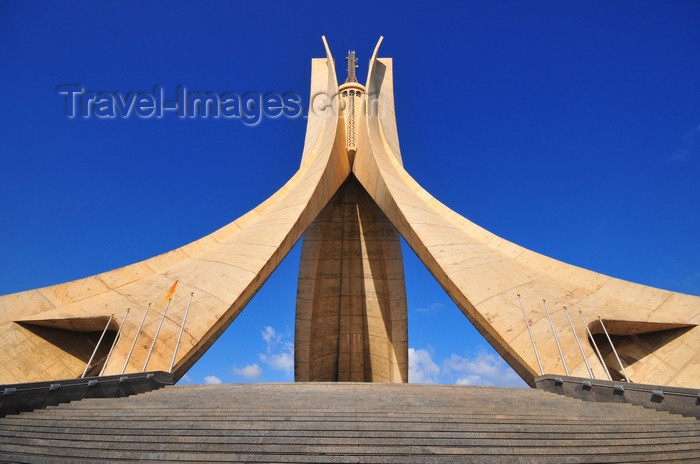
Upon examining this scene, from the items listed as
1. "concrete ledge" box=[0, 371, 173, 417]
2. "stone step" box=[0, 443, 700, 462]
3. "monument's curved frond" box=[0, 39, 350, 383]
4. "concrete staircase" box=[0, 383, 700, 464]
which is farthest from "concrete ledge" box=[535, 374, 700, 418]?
"concrete ledge" box=[0, 371, 173, 417]

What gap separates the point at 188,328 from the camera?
5531 mm

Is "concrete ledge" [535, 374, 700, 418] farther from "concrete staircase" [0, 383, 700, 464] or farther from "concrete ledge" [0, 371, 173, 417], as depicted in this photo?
"concrete ledge" [0, 371, 173, 417]

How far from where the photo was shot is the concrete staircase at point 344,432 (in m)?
1.97

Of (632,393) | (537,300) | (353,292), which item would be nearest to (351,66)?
(353,292)

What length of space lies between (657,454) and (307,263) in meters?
11.0

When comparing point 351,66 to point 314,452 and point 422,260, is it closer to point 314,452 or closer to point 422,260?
point 422,260

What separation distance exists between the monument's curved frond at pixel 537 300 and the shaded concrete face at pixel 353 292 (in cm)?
448

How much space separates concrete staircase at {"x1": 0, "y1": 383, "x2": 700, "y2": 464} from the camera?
6.46 ft

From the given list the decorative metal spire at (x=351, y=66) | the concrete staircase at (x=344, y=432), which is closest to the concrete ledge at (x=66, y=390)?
the concrete staircase at (x=344, y=432)

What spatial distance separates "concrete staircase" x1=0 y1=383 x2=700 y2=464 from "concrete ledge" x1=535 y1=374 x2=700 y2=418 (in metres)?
0.21

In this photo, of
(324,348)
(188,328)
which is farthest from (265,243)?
(324,348)

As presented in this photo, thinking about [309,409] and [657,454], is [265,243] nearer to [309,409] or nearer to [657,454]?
[309,409]

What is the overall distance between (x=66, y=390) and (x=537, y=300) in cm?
629

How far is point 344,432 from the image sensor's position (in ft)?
7.43
